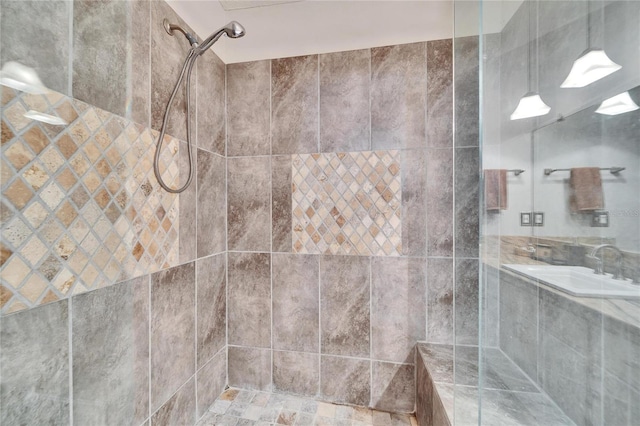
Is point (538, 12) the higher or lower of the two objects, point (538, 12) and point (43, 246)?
the higher

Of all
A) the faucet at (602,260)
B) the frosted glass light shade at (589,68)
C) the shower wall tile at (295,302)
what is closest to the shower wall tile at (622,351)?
the faucet at (602,260)

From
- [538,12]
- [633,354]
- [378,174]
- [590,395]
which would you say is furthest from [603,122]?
[378,174]

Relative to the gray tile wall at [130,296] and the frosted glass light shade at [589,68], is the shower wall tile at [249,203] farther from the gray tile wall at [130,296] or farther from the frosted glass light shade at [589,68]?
the frosted glass light shade at [589,68]

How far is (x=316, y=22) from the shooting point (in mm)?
1344

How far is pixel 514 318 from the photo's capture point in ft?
2.75

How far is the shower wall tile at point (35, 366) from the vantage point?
635mm

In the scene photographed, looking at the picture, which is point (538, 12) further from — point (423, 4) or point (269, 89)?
point (269, 89)

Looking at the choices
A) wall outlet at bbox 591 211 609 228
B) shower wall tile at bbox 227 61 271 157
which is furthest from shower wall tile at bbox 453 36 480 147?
shower wall tile at bbox 227 61 271 157

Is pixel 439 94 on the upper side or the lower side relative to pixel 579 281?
upper

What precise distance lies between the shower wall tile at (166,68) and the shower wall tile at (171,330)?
68cm

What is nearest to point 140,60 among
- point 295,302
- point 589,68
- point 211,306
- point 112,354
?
point 112,354

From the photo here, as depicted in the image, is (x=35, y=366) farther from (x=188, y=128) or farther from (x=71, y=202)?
(x=188, y=128)

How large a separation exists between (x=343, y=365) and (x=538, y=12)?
1.79 metres

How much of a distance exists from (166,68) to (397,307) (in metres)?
1.68
